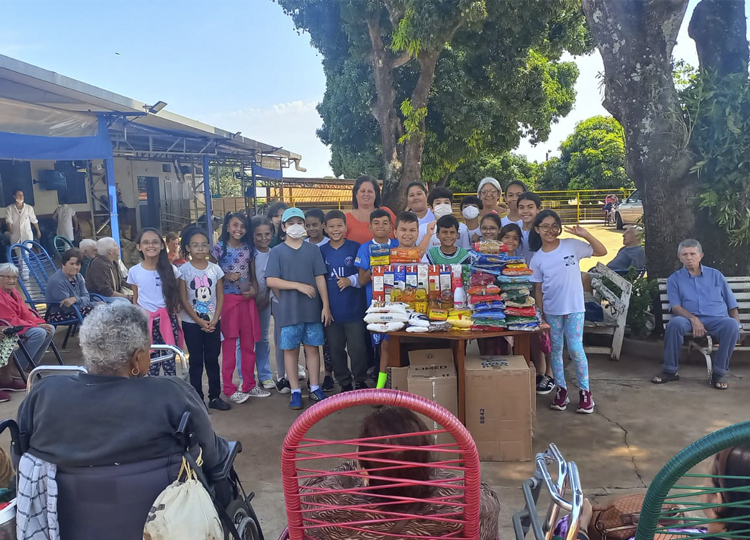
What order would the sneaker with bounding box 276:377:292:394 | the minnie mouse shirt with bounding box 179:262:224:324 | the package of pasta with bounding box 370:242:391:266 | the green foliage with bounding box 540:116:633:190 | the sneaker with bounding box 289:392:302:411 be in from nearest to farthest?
the package of pasta with bounding box 370:242:391:266 → the minnie mouse shirt with bounding box 179:262:224:324 → the sneaker with bounding box 289:392:302:411 → the sneaker with bounding box 276:377:292:394 → the green foliage with bounding box 540:116:633:190

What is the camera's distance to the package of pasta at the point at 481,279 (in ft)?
13.5

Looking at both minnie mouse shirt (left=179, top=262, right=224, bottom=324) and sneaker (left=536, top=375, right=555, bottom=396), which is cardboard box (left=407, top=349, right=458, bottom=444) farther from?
minnie mouse shirt (left=179, top=262, right=224, bottom=324)

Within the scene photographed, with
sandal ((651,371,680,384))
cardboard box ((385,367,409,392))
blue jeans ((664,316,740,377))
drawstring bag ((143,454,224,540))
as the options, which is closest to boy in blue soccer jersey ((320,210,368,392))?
cardboard box ((385,367,409,392))

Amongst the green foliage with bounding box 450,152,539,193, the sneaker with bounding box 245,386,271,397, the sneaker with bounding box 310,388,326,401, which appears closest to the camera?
the sneaker with bounding box 310,388,326,401

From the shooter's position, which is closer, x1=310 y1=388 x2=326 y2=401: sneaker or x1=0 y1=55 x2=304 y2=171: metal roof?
x1=310 y1=388 x2=326 y2=401: sneaker

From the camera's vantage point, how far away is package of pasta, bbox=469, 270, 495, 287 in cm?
412

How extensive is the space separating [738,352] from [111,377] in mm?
5659

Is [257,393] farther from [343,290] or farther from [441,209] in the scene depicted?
[441,209]

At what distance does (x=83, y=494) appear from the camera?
188 cm

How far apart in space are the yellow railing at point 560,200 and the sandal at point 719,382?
20.0m

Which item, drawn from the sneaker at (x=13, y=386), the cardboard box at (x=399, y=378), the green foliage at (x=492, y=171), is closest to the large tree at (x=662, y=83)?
the cardboard box at (x=399, y=378)

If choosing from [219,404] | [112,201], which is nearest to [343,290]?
[219,404]

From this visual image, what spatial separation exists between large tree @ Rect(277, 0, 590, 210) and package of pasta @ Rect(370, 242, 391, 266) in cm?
791

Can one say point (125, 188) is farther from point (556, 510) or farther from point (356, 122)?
point (556, 510)
